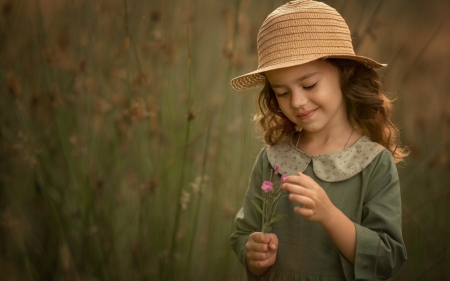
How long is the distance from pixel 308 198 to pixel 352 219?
11.1 inches

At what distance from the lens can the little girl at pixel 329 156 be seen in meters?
1.22

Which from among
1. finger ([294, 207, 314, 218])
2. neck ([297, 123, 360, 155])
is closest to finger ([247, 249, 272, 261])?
finger ([294, 207, 314, 218])

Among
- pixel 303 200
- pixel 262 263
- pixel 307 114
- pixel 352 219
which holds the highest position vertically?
pixel 307 114

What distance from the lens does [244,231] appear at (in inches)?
59.0

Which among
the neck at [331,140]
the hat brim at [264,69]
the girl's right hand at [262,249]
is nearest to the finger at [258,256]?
Result: the girl's right hand at [262,249]

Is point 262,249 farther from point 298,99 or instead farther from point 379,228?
point 298,99

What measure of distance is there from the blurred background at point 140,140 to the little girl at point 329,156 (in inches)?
11.6

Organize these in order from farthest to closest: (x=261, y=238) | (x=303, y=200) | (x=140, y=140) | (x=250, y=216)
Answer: (x=140, y=140) → (x=250, y=216) → (x=261, y=238) → (x=303, y=200)

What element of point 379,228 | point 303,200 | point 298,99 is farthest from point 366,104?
point 303,200

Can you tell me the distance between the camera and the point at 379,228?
1.22m

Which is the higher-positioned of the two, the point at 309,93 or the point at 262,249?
the point at 309,93

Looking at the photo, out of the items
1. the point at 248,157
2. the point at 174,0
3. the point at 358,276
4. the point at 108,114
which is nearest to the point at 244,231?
the point at 358,276

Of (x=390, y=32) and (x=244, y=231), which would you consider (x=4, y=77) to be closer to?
(x=244, y=231)

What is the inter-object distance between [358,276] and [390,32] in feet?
4.44
